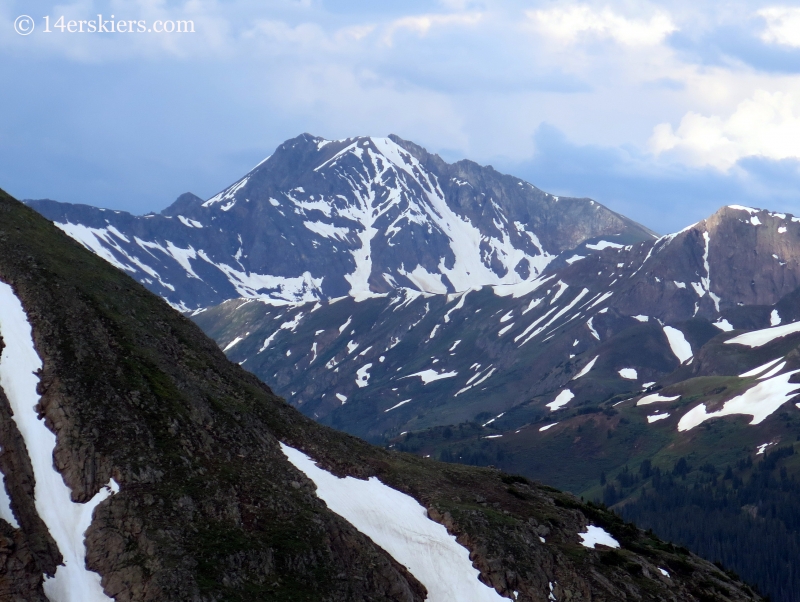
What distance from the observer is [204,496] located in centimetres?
5922

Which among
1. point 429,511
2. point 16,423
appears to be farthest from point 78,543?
point 429,511

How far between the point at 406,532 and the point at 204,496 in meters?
16.7

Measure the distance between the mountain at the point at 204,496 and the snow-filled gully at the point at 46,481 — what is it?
0.11 m

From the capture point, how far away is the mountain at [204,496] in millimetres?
53406

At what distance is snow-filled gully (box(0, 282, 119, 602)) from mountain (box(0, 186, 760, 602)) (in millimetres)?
105

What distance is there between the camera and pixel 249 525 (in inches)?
2338

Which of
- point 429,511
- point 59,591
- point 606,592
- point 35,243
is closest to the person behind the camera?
point 59,591

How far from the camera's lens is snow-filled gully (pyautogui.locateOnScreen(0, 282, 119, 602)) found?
5088 centimetres

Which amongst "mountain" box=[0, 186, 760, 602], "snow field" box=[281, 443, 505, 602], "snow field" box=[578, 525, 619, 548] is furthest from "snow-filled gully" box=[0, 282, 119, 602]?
"snow field" box=[578, 525, 619, 548]

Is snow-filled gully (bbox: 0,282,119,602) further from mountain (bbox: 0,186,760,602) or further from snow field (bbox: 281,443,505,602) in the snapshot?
snow field (bbox: 281,443,505,602)

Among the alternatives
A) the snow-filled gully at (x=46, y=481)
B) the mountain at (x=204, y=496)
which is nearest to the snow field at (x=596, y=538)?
Answer: the mountain at (x=204, y=496)

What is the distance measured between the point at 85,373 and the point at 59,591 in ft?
58.9

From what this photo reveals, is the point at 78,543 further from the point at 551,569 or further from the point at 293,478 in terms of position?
the point at 551,569

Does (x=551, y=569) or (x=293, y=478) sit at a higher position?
(x=293, y=478)
